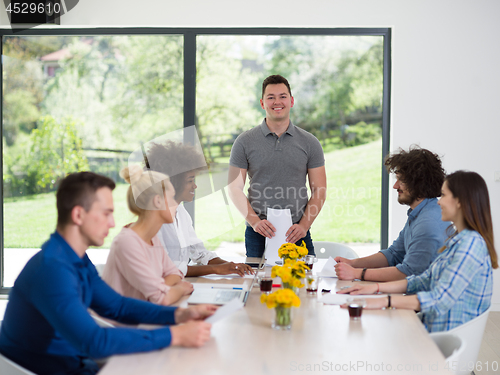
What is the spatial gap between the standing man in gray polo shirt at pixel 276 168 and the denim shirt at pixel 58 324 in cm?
150

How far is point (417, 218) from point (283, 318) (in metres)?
1.03

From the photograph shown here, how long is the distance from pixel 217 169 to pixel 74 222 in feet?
6.46

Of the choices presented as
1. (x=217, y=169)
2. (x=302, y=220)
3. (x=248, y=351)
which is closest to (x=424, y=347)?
(x=248, y=351)

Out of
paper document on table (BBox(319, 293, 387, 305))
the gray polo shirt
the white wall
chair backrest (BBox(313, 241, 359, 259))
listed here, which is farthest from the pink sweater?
the white wall

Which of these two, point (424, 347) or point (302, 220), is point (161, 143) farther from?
point (424, 347)

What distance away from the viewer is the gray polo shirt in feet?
10.1

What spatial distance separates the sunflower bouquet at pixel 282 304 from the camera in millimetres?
1562

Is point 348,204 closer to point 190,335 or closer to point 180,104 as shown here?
point 180,104

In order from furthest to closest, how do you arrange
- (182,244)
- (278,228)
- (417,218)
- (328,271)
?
(278,228) → (182,244) → (328,271) → (417,218)

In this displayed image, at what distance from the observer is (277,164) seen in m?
3.09

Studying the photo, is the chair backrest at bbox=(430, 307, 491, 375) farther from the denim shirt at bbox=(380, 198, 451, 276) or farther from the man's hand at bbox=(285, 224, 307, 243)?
the man's hand at bbox=(285, 224, 307, 243)

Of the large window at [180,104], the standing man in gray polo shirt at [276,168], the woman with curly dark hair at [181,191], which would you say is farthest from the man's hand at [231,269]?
the large window at [180,104]

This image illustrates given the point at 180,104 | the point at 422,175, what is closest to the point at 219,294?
the point at 422,175

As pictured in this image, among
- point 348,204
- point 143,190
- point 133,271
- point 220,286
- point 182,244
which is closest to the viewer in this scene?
point 133,271
